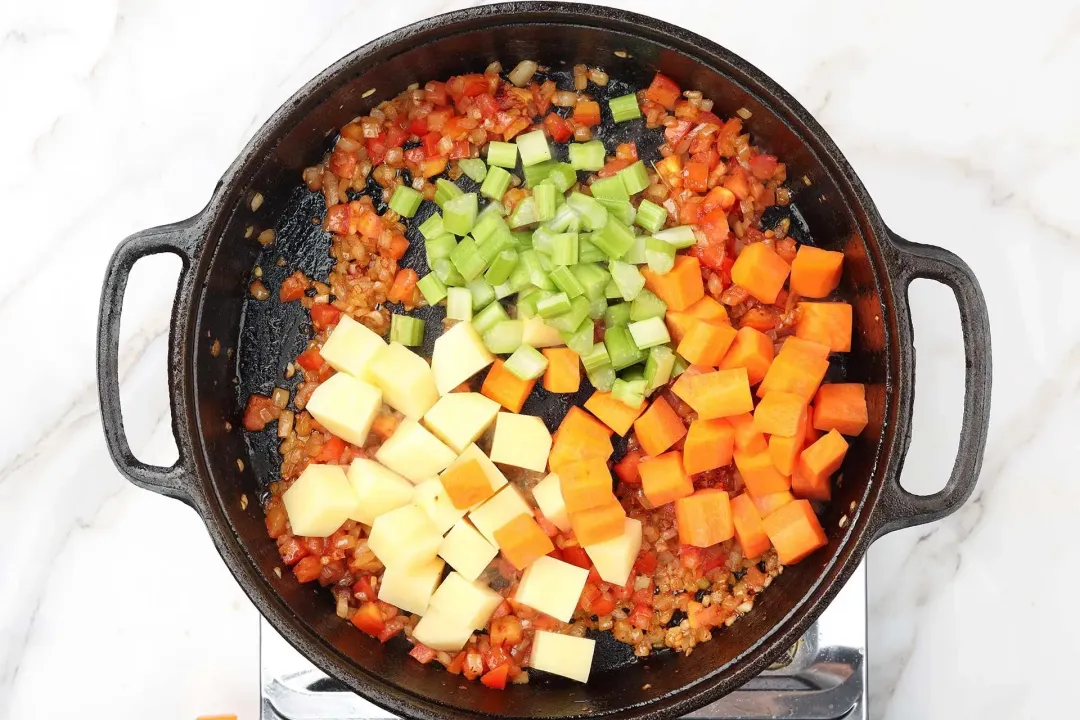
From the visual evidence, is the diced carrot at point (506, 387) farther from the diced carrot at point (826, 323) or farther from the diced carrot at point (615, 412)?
the diced carrot at point (826, 323)

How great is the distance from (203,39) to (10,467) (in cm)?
134

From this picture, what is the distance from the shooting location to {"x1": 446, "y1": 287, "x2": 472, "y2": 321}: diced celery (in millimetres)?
2088

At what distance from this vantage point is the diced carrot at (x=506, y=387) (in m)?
2.05

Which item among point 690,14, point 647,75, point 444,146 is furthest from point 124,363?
point 690,14

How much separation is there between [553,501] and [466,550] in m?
0.25

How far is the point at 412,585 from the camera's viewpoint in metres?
2.03

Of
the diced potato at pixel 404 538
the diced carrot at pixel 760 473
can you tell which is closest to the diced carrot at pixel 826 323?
the diced carrot at pixel 760 473

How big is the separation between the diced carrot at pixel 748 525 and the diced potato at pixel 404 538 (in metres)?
0.75

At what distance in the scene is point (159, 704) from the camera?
7.63ft

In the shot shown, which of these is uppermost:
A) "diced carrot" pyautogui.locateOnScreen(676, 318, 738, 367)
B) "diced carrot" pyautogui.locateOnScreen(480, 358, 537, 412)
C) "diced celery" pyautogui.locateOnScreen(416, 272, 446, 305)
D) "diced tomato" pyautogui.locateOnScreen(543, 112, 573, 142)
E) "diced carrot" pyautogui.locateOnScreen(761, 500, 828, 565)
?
"diced tomato" pyautogui.locateOnScreen(543, 112, 573, 142)

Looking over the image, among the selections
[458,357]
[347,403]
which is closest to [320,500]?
[347,403]

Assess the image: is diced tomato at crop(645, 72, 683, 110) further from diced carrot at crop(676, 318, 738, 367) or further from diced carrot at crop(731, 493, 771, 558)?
diced carrot at crop(731, 493, 771, 558)

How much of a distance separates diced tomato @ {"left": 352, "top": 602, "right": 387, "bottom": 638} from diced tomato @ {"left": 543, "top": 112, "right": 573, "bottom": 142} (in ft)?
4.32

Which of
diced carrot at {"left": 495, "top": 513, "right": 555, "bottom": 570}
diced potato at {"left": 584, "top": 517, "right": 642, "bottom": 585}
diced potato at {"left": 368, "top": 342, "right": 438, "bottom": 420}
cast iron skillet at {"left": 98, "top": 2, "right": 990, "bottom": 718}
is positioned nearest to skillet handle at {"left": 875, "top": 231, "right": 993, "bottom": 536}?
cast iron skillet at {"left": 98, "top": 2, "right": 990, "bottom": 718}
